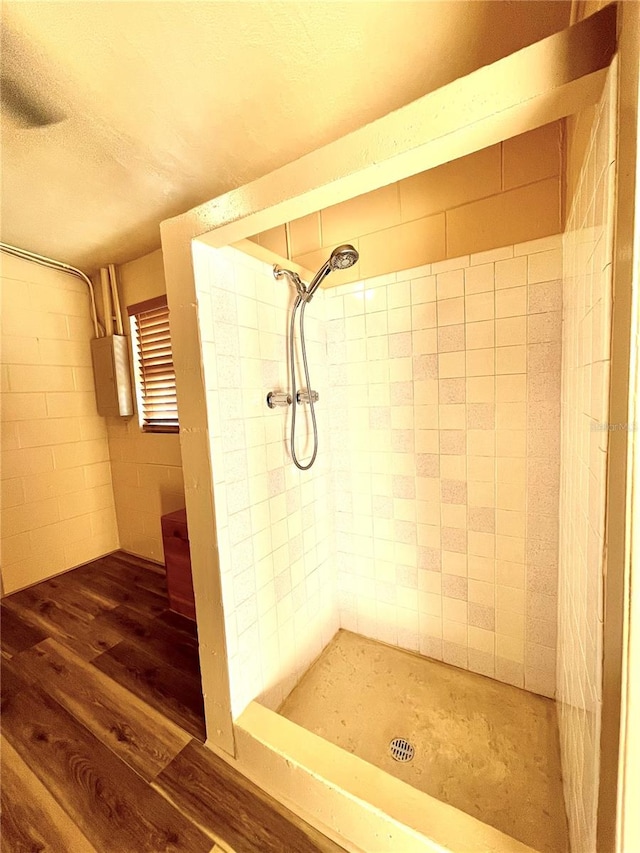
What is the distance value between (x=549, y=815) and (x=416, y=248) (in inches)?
78.9

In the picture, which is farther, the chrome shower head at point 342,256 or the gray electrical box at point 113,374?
the gray electrical box at point 113,374

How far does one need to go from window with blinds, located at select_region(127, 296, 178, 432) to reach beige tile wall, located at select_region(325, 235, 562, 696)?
127cm

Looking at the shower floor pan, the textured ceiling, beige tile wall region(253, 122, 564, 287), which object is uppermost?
the textured ceiling

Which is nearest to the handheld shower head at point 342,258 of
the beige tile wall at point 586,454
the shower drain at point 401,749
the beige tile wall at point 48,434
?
the beige tile wall at point 586,454

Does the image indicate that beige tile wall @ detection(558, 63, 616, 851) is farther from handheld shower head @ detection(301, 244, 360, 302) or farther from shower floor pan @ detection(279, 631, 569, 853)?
handheld shower head @ detection(301, 244, 360, 302)

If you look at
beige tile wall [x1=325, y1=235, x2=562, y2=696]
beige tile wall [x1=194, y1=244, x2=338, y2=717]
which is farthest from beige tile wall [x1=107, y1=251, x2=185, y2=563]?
beige tile wall [x1=325, y1=235, x2=562, y2=696]

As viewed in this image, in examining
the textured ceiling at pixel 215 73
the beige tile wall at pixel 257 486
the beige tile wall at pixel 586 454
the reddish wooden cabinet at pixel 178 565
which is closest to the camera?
the beige tile wall at pixel 586 454

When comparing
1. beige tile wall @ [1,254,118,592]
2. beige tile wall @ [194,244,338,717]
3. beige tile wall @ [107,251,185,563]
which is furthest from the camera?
beige tile wall @ [107,251,185,563]

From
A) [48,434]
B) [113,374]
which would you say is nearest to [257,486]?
[113,374]

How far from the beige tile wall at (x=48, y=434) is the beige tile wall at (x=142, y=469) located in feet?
0.47

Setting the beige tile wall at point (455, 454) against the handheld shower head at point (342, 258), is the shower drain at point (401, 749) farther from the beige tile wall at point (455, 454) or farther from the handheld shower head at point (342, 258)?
the handheld shower head at point (342, 258)

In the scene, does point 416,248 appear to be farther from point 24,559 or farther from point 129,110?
point 24,559

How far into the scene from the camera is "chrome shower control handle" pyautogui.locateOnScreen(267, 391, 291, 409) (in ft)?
4.20

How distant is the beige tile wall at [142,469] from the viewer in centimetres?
233
